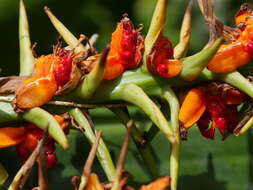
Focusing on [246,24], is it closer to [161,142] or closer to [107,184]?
[107,184]

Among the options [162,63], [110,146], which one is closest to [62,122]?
[162,63]

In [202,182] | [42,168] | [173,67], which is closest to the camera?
[42,168]

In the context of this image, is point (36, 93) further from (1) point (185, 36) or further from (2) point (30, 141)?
(1) point (185, 36)

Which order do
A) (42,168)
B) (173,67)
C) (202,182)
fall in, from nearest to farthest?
(42,168), (173,67), (202,182)

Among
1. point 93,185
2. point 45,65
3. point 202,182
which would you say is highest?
point 45,65

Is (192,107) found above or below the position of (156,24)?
below

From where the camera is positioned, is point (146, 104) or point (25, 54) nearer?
point (146, 104)

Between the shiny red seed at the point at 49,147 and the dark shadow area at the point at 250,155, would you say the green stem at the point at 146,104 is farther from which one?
the dark shadow area at the point at 250,155
